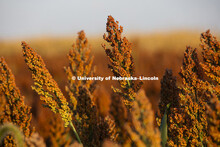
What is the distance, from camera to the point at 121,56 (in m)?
0.92

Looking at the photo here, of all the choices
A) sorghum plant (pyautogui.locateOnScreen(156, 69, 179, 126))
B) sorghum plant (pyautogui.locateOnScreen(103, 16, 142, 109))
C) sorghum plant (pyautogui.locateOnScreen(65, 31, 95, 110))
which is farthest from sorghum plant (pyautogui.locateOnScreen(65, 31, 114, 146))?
sorghum plant (pyautogui.locateOnScreen(156, 69, 179, 126))

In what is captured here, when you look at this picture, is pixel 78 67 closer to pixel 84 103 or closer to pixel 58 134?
pixel 84 103

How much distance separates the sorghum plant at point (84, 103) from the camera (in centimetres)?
90

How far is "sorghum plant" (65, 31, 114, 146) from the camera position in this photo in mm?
902

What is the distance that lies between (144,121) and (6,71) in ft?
2.27

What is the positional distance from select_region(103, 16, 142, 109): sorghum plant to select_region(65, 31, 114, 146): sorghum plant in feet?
0.49

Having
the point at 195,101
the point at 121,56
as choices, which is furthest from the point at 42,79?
the point at 195,101

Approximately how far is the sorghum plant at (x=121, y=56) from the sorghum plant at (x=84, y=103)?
150 millimetres

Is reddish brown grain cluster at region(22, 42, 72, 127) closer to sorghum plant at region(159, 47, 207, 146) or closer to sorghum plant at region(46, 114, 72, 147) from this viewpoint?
sorghum plant at region(46, 114, 72, 147)

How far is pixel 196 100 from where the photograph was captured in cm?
93

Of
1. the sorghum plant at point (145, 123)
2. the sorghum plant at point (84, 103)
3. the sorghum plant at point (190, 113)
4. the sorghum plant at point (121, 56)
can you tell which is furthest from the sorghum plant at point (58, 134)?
→ the sorghum plant at point (145, 123)

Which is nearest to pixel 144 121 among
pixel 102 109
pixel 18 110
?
pixel 18 110

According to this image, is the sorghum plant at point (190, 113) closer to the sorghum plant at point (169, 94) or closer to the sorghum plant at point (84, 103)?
the sorghum plant at point (169, 94)

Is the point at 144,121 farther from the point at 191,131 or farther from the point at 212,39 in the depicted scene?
the point at 212,39
